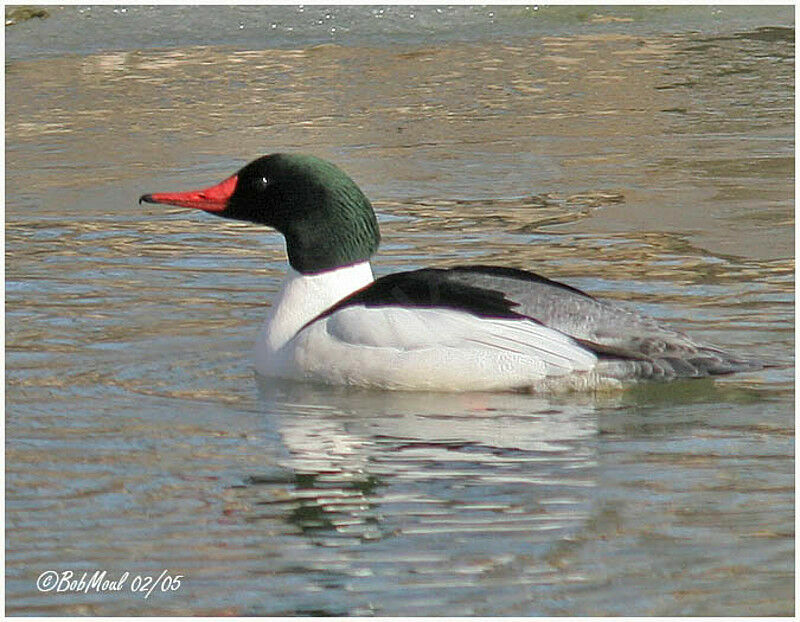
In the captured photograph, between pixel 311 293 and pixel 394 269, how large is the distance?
162 cm

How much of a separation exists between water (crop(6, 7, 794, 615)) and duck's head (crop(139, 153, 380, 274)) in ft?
1.88

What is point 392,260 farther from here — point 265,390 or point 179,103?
point 179,103

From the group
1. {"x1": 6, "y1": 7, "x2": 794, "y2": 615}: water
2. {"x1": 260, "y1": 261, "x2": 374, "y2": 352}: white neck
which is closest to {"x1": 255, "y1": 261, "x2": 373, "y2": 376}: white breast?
{"x1": 260, "y1": 261, "x2": 374, "y2": 352}: white neck

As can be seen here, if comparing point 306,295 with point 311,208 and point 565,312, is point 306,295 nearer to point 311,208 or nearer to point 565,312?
point 311,208

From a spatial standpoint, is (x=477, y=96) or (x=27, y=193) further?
(x=477, y=96)

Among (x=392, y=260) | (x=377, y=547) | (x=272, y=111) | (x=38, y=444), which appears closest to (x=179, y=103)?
(x=272, y=111)

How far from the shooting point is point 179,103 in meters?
14.1

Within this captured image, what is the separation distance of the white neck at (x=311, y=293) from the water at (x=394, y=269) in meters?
0.29

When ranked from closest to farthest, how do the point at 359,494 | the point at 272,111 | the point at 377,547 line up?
1. the point at 377,547
2. the point at 359,494
3. the point at 272,111

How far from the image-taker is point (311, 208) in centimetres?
749

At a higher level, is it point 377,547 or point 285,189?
point 285,189

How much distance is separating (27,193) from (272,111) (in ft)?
8.92

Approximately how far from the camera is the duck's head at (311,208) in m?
7.46

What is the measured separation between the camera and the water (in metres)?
5.08
